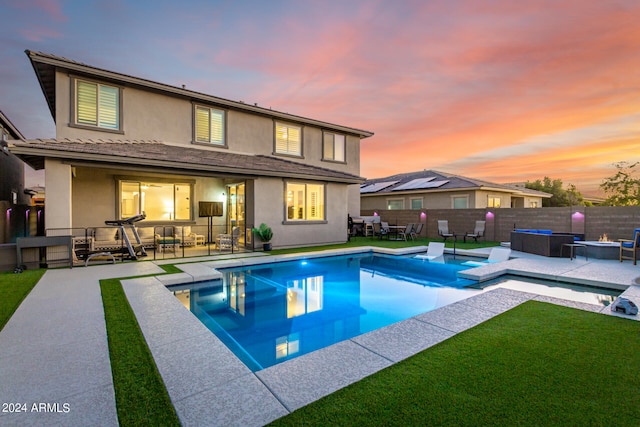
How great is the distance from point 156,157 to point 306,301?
6811mm

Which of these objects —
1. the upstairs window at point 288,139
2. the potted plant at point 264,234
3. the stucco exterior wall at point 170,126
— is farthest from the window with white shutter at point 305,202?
the upstairs window at point 288,139

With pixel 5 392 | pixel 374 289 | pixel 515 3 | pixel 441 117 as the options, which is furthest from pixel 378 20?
pixel 5 392

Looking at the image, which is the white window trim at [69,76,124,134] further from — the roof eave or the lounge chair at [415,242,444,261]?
the lounge chair at [415,242,444,261]

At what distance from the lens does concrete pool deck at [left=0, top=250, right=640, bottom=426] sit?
2.29 metres

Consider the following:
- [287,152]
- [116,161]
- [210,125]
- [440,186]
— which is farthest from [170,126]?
[440,186]

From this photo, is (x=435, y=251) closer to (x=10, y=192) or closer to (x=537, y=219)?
(x=537, y=219)

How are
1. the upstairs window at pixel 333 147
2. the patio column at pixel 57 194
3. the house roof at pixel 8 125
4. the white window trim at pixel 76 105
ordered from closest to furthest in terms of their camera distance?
1. the patio column at pixel 57 194
2. the white window trim at pixel 76 105
3. the house roof at pixel 8 125
4. the upstairs window at pixel 333 147

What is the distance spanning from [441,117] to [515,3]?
8282mm

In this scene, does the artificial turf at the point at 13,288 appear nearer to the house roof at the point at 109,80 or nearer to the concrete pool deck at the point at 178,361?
the concrete pool deck at the point at 178,361

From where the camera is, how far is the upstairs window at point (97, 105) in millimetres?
9750

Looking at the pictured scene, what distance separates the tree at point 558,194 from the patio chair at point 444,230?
77.4 ft

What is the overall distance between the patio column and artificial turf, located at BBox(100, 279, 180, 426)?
5.71 meters

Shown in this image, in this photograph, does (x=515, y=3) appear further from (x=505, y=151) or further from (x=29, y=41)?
(x=29, y=41)

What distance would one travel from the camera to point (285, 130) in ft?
49.2
